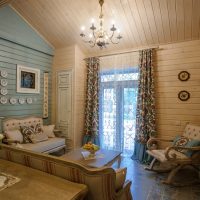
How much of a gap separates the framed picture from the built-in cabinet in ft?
1.85

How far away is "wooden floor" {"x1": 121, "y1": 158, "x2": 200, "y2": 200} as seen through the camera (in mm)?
2418

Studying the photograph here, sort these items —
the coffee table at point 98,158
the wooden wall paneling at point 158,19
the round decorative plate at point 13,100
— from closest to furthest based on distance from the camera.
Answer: the coffee table at point 98,158 → the wooden wall paneling at point 158,19 → the round decorative plate at point 13,100

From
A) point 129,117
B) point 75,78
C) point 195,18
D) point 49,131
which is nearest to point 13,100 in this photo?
point 49,131

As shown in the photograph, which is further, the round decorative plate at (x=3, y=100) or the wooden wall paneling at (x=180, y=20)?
the round decorative plate at (x=3, y=100)

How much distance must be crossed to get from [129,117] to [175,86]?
49.4 inches

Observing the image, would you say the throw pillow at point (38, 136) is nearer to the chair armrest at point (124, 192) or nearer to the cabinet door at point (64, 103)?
the cabinet door at point (64, 103)

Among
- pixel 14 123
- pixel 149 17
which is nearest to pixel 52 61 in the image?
pixel 14 123

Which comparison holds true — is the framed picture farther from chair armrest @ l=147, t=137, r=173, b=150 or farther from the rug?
chair armrest @ l=147, t=137, r=173, b=150

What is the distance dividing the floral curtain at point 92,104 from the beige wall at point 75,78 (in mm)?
165

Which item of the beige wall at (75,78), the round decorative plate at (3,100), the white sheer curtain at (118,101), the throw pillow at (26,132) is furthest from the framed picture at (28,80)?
the white sheer curtain at (118,101)

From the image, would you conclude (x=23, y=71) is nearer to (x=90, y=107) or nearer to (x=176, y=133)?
(x=90, y=107)

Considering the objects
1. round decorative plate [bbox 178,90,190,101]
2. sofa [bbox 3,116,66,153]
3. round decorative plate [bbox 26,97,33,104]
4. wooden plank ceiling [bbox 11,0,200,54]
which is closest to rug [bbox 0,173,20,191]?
sofa [bbox 3,116,66,153]

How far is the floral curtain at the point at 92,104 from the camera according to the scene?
4.47m

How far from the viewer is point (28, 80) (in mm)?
4059
